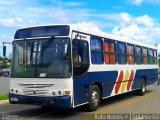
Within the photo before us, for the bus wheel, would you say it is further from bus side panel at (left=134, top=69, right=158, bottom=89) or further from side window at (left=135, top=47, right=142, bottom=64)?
side window at (left=135, top=47, right=142, bottom=64)

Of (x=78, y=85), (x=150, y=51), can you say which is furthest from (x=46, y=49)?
(x=150, y=51)

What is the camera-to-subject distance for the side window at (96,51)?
46.5ft

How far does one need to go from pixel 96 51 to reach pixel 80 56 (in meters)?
1.70

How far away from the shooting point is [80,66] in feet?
42.2

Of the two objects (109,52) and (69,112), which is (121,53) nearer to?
(109,52)

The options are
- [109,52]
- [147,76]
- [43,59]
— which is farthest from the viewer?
[147,76]

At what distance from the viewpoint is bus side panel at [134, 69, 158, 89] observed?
66.2ft

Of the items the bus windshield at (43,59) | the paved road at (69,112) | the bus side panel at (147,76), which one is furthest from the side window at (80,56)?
the bus side panel at (147,76)

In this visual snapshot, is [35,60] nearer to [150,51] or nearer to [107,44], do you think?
[107,44]

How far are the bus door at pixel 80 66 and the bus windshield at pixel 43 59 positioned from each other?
1.15ft

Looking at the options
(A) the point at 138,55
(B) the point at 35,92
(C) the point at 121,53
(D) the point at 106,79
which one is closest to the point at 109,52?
(D) the point at 106,79

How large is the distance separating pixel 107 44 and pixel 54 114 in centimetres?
415

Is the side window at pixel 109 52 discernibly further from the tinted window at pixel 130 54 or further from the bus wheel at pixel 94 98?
the tinted window at pixel 130 54

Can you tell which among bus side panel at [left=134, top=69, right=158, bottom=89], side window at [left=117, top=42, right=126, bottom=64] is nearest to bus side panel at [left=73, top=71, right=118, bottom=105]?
side window at [left=117, top=42, right=126, bottom=64]
